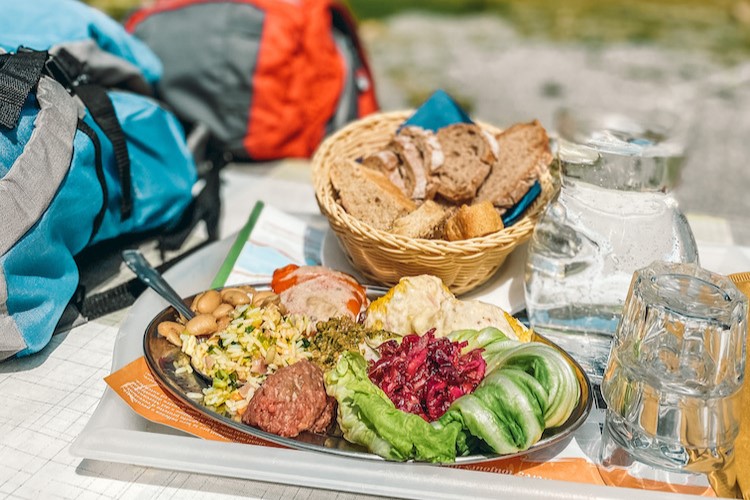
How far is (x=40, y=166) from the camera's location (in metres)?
1.19

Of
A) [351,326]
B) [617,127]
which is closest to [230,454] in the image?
[351,326]

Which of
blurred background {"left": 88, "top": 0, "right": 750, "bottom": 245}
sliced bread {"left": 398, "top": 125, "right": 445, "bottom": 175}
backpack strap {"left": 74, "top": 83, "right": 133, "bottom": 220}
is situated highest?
backpack strap {"left": 74, "top": 83, "right": 133, "bottom": 220}

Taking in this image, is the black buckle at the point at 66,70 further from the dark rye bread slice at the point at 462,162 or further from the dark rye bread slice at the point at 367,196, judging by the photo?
the dark rye bread slice at the point at 462,162

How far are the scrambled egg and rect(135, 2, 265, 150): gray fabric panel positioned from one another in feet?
4.15

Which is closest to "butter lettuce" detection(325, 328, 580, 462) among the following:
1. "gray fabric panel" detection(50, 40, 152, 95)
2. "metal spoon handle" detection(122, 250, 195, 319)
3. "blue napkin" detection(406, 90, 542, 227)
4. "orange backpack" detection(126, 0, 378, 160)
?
"metal spoon handle" detection(122, 250, 195, 319)

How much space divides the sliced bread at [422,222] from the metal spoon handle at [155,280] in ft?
1.40

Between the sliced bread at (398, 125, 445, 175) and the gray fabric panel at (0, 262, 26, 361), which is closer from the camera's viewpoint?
the gray fabric panel at (0, 262, 26, 361)

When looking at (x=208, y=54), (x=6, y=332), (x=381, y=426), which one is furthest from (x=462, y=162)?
(x=208, y=54)

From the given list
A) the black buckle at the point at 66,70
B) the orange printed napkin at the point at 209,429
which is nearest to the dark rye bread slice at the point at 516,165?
the orange printed napkin at the point at 209,429

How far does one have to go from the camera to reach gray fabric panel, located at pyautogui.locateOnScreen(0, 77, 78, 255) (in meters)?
1.12

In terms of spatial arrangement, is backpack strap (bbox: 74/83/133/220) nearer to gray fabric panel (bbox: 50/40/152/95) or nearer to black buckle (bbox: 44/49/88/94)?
black buckle (bbox: 44/49/88/94)

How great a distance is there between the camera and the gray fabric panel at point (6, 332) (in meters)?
1.09

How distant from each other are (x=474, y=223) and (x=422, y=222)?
0.11 metres

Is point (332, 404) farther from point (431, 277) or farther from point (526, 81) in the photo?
point (526, 81)
